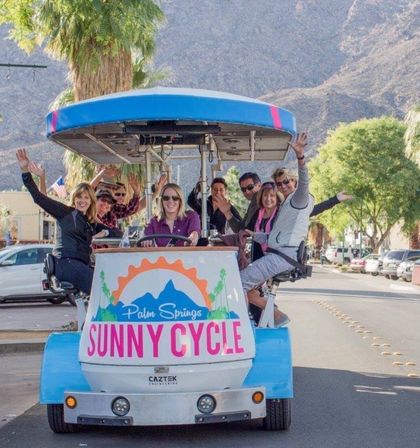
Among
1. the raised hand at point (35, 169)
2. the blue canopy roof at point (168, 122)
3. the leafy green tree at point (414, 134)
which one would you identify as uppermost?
the leafy green tree at point (414, 134)

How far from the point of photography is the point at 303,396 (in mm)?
9648

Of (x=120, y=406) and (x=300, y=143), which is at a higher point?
(x=300, y=143)

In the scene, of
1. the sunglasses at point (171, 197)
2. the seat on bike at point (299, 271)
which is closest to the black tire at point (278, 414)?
the seat on bike at point (299, 271)

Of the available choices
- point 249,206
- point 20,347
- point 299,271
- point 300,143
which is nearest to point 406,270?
point 20,347

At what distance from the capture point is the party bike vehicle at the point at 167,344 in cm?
722

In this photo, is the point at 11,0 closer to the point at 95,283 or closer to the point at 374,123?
the point at 95,283

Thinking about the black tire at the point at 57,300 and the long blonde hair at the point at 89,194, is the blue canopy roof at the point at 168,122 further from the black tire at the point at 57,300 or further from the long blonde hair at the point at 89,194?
the black tire at the point at 57,300

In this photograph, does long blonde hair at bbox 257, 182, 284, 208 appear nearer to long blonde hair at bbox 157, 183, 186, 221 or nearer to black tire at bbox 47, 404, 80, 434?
long blonde hair at bbox 157, 183, 186, 221

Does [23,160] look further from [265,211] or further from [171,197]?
[265,211]

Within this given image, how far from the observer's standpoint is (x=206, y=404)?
7.18 m

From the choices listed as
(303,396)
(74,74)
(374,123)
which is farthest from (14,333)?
(374,123)

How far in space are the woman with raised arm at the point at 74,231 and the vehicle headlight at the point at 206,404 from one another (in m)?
2.17

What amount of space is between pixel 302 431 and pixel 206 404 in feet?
3.63

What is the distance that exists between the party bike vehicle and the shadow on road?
0.71 ft
